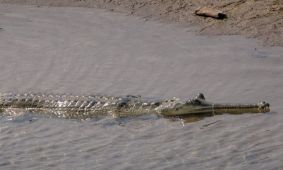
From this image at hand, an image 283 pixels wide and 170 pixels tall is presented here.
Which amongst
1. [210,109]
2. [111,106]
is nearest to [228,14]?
[111,106]

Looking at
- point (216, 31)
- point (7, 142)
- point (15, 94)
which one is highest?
point (216, 31)

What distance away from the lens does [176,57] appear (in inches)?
375

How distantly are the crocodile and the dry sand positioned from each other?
2.44 m

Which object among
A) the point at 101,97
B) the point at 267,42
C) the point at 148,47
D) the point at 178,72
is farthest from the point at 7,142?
the point at 267,42

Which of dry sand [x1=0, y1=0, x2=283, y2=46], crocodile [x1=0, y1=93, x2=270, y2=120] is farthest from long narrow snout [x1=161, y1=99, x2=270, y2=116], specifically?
dry sand [x1=0, y1=0, x2=283, y2=46]

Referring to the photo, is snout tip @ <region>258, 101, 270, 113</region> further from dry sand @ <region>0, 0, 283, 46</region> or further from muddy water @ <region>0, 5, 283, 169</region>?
dry sand @ <region>0, 0, 283, 46</region>

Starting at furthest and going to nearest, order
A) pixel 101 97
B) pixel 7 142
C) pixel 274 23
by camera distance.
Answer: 1. pixel 274 23
2. pixel 101 97
3. pixel 7 142

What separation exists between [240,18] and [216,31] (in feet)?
1.69

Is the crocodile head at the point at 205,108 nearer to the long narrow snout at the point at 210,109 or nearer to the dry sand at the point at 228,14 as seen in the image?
the long narrow snout at the point at 210,109

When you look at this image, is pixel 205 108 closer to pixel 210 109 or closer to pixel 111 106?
pixel 210 109

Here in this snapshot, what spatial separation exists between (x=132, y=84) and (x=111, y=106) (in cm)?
78

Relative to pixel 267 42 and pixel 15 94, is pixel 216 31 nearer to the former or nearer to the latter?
pixel 267 42

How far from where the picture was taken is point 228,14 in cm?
1076

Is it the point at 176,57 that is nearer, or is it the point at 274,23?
the point at 176,57
